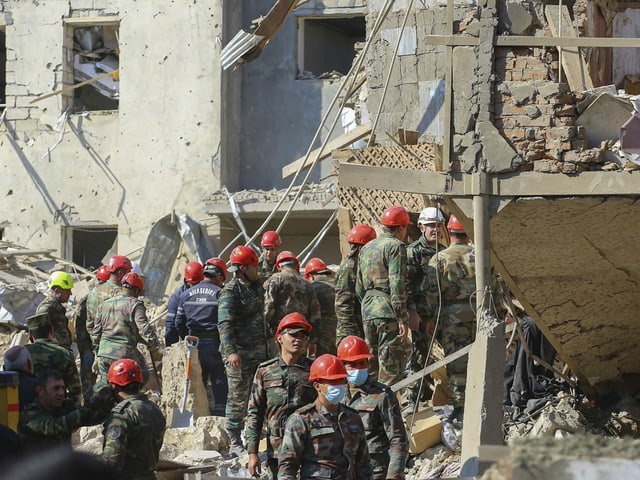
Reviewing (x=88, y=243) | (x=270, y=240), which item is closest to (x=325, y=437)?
(x=270, y=240)

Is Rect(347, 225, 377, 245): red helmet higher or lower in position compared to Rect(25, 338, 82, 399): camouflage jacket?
higher

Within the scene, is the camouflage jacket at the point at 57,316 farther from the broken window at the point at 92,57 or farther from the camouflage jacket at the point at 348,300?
the broken window at the point at 92,57

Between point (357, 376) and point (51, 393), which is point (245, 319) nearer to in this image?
point (357, 376)

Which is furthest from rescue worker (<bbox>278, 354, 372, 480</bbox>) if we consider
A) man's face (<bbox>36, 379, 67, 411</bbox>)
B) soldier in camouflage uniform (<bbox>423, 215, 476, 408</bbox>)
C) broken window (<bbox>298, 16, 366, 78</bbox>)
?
broken window (<bbox>298, 16, 366, 78</bbox>)

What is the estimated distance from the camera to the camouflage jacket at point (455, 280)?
1166 centimetres

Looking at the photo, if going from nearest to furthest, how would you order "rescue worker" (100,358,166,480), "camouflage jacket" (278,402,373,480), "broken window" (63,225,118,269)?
1. "camouflage jacket" (278,402,373,480)
2. "rescue worker" (100,358,166,480)
3. "broken window" (63,225,118,269)

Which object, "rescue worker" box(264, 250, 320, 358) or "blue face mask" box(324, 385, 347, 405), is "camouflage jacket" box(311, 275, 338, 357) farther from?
"blue face mask" box(324, 385, 347, 405)

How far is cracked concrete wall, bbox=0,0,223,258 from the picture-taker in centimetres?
2097

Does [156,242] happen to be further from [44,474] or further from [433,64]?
[44,474]

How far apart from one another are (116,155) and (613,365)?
37.4 ft

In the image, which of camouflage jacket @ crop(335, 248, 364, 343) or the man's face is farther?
camouflage jacket @ crop(335, 248, 364, 343)

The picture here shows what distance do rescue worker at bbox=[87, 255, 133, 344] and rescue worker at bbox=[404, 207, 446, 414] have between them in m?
3.17

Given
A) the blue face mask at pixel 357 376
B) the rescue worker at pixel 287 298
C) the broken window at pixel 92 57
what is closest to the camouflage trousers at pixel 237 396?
the rescue worker at pixel 287 298

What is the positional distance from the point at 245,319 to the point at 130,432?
406 centimetres
